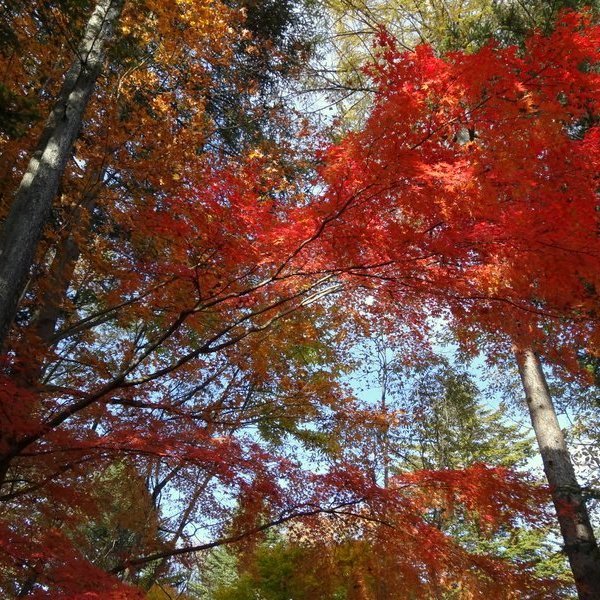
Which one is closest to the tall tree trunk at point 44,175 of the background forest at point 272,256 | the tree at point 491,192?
the background forest at point 272,256

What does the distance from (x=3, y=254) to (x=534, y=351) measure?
785 centimetres

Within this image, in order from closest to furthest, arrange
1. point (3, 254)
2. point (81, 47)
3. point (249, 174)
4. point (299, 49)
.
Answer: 1. point (3, 254)
2. point (81, 47)
3. point (249, 174)
4. point (299, 49)

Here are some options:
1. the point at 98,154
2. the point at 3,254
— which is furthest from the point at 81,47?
the point at 3,254

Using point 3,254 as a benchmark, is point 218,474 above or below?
below

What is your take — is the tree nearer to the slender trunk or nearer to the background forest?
the background forest

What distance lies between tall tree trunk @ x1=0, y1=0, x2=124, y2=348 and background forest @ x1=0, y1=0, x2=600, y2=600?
0.03 meters

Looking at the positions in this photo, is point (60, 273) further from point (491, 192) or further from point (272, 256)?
point (491, 192)

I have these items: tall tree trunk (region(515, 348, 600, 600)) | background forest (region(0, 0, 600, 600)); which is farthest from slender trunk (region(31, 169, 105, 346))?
tall tree trunk (region(515, 348, 600, 600))

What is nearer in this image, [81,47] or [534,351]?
[81,47]

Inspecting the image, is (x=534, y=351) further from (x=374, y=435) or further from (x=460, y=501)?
(x=374, y=435)

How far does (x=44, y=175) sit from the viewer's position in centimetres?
477

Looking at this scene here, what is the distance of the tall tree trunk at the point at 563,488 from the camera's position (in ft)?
21.5

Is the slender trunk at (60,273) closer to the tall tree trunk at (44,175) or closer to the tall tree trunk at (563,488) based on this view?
the tall tree trunk at (44,175)

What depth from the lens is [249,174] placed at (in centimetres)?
840
